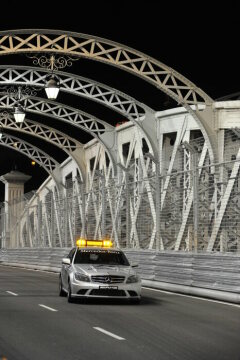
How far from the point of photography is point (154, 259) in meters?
25.7

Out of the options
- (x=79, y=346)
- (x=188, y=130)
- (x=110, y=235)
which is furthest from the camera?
(x=188, y=130)

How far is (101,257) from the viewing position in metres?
20.1

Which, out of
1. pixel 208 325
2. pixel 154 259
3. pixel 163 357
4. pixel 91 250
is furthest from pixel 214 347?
pixel 154 259

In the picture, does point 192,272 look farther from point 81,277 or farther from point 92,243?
point 81,277

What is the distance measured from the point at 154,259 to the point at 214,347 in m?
14.3

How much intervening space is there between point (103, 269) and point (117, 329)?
17.6 ft

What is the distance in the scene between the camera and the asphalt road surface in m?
10.7

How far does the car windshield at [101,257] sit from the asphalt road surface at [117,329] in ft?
3.30

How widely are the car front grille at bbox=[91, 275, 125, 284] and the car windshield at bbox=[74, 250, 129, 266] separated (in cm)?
131

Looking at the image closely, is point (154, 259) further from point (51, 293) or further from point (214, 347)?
point (214, 347)

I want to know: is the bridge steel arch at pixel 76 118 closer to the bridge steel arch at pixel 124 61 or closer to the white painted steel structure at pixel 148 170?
the white painted steel structure at pixel 148 170

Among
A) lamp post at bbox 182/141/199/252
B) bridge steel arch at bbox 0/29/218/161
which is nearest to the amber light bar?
lamp post at bbox 182/141/199/252

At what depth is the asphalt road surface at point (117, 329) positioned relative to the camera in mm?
10742

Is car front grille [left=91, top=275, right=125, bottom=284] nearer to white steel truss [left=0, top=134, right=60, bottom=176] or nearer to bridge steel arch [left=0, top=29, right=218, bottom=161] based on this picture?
bridge steel arch [left=0, top=29, right=218, bottom=161]
